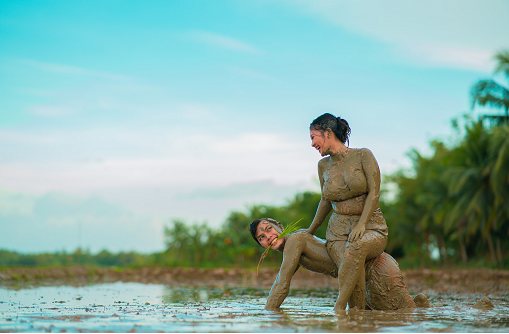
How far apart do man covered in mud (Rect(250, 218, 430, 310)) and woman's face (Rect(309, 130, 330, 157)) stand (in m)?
0.97

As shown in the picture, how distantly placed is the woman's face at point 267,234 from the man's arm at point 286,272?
0.13 m

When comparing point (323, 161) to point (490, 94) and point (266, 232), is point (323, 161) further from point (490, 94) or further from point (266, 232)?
point (490, 94)

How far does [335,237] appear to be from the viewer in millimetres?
5281

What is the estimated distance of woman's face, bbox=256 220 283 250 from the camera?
5.48 meters

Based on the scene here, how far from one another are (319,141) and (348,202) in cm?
68

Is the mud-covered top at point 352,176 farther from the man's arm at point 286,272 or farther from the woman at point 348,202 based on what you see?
the man's arm at point 286,272

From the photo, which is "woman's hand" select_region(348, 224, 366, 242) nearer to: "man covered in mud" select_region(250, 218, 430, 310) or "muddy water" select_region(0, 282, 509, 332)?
"man covered in mud" select_region(250, 218, 430, 310)

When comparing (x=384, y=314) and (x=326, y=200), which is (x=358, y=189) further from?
(x=384, y=314)

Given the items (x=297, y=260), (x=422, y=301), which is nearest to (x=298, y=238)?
(x=297, y=260)

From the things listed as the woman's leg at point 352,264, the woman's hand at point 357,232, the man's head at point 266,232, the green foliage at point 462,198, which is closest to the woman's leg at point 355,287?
the woman's leg at point 352,264

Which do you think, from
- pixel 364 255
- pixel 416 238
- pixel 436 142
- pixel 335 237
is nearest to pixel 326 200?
pixel 335 237

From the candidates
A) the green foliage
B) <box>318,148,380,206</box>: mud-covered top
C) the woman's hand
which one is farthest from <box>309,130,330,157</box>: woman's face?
the green foliage

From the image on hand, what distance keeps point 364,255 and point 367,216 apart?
38cm

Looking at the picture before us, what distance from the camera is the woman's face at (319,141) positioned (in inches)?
202
